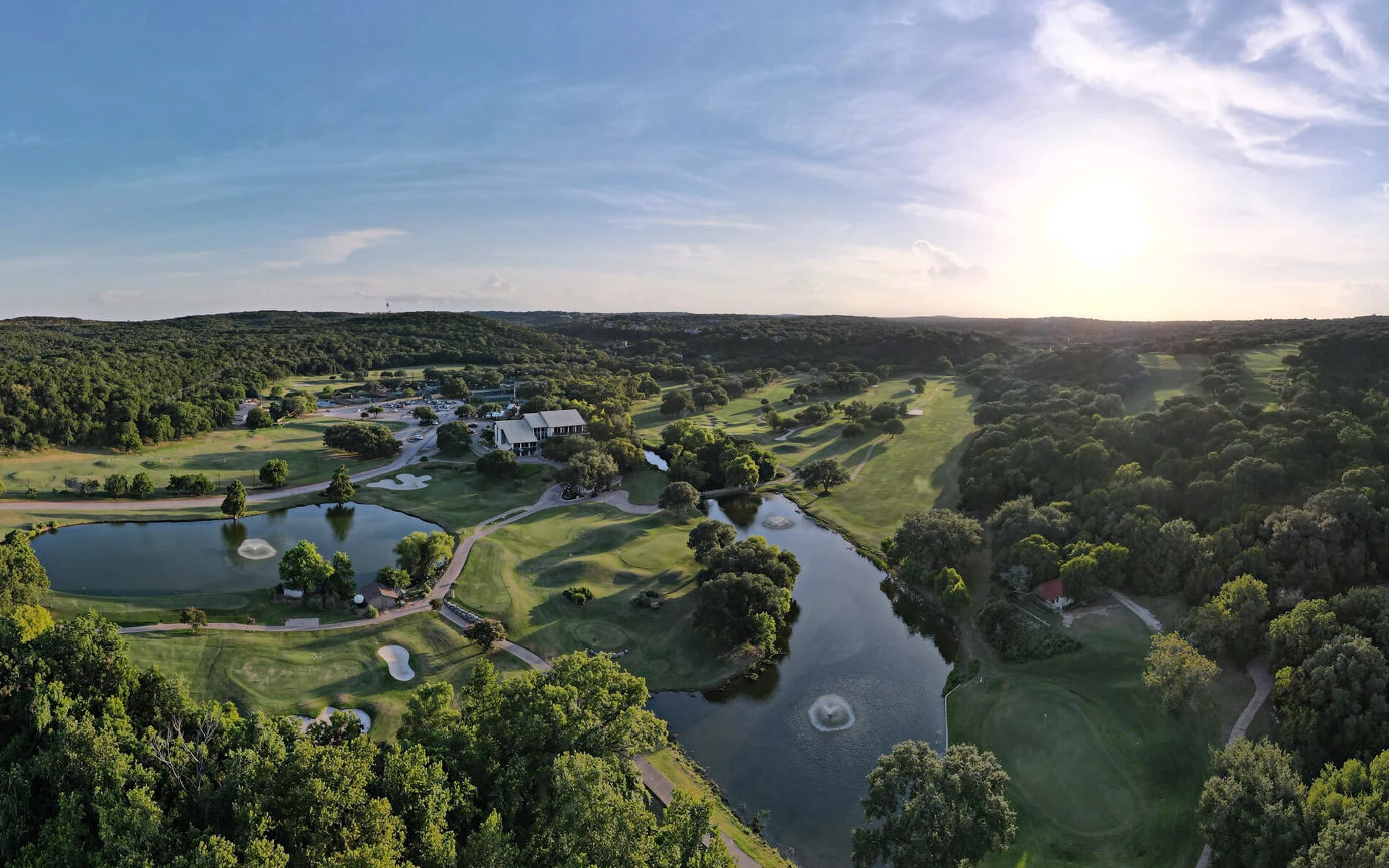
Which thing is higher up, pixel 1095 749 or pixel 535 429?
pixel 535 429

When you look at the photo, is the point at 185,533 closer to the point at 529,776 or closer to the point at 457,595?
the point at 457,595

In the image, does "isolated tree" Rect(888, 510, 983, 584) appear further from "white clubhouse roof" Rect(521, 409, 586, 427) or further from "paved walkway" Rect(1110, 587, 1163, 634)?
"white clubhouse roof" Rect(521, 409, 586, 427)

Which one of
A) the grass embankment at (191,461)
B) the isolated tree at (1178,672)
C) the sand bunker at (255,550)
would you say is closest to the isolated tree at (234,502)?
the sand bunker at (255,550)

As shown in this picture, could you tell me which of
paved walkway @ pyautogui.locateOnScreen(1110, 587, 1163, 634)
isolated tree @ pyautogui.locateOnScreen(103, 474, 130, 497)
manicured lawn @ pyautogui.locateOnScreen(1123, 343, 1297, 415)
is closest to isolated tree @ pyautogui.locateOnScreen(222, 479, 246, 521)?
isolated tree @ pyautogui.locateOnScreen(103, 474, 130, 497)

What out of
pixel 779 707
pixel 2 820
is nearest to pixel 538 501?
pixel 779 707

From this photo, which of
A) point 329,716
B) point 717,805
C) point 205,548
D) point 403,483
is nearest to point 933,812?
point 717,805

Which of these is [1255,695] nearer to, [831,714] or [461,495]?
[831,714]

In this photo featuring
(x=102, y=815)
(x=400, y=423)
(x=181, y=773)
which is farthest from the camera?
(x=400, y=423)
